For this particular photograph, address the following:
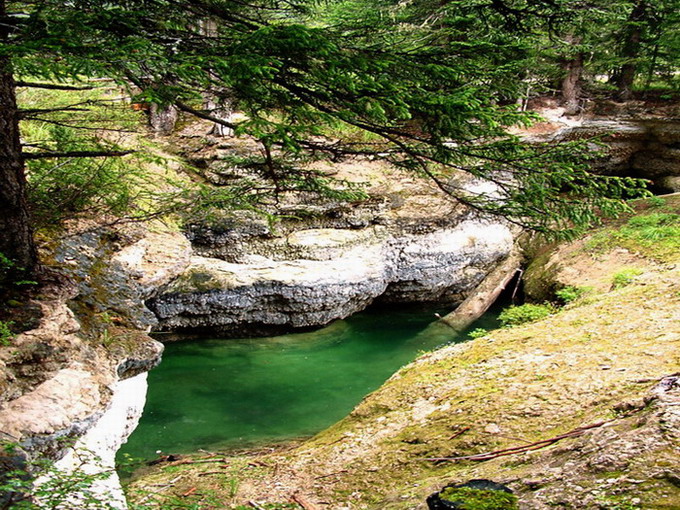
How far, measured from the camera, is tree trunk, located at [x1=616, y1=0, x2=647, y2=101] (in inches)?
600

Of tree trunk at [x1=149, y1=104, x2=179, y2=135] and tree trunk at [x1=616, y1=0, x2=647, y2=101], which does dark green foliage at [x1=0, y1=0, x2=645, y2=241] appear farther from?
tree trunk at [x1=616, y1=0, x2=647, y2=101]

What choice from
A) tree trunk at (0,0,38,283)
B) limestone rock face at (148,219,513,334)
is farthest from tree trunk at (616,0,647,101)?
tree trunk at (0,0,38,283)

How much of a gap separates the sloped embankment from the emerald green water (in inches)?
94.4

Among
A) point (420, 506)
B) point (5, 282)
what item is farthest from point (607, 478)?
point (5, 282)

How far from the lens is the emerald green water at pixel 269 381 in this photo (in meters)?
8.55

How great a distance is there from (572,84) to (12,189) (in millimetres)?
17665

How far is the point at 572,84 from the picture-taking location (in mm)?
16500

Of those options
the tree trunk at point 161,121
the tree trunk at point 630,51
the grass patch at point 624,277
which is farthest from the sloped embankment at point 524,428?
the tree trunk at point 630,51

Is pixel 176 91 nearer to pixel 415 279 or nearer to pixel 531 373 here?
pixel 531 373

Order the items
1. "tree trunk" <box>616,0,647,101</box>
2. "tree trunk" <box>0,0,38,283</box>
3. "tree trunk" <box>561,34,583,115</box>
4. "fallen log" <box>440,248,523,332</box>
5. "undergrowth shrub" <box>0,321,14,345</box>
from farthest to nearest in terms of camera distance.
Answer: "tree trunk" <box>561,34,583,115</box>, "tree trunk" <box>616,0,647,101</box>, "fallen log" <box>440,248,523,332</box>, "tree trunk" <box>0,0,38,283</box>, "undergrowth shrub" <box>0,321,14,345</box>

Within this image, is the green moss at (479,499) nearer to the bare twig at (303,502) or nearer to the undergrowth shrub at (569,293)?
the bare twig at (303,502)

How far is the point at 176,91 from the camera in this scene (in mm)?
3418

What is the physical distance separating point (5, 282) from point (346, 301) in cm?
898

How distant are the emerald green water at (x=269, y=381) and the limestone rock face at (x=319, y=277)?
2.07ft
